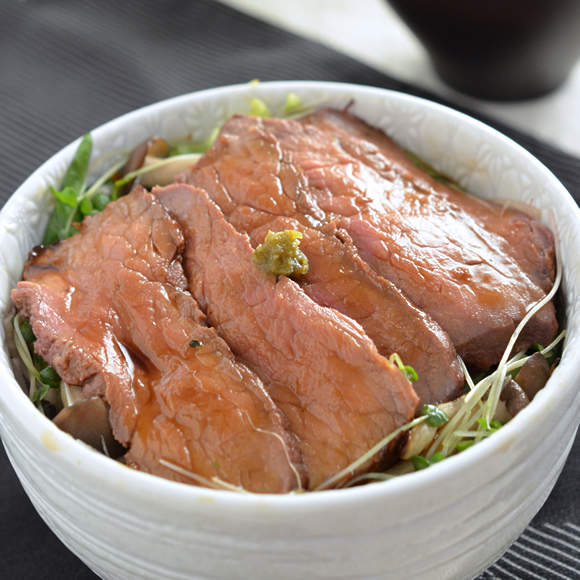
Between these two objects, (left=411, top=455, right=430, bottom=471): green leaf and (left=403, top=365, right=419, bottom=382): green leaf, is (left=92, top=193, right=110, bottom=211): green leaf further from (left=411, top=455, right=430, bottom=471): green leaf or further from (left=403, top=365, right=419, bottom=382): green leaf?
(left=411, top=455, right=430, bottom=471): green leaf

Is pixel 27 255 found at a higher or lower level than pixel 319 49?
lower

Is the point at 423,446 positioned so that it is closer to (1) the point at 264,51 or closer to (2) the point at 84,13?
(1) the point at 264,51

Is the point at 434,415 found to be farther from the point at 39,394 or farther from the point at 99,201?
the point at 99,201

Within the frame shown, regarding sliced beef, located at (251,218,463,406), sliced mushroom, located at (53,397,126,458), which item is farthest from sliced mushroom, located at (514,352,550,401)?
sliced mushroom, located at (53,397,126,458)

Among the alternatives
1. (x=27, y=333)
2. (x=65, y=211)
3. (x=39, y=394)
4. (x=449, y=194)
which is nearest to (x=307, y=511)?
(x=39, y=394)

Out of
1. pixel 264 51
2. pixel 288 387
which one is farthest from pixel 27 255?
pixel 264 51

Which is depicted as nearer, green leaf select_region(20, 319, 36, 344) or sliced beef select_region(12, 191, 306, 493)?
sliced beef select_region(12, 191, 306, 493)
